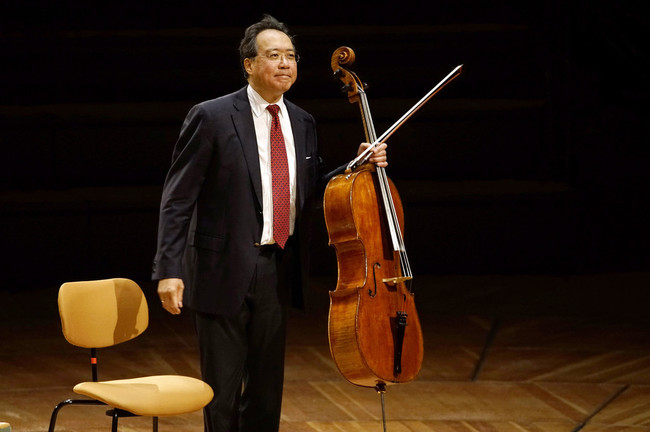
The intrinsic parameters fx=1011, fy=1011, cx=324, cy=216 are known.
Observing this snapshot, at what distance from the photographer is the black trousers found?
2643 millimetres

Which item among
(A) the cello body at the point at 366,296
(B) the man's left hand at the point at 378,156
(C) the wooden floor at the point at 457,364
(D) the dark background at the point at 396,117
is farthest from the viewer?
(D) the dark background at the point at 396,117

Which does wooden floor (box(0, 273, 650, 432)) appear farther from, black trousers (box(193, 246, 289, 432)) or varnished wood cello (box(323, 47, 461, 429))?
varnished wood cello (box(323, 47, 461, 429))

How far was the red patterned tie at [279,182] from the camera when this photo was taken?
8.67ft

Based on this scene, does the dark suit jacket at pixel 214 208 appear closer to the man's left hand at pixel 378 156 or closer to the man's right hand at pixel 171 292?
the man's right hand at pixel 171 292

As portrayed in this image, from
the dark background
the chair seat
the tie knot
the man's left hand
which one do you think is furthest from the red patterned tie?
the dark background

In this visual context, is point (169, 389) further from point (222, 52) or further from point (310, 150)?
point (222, 52)

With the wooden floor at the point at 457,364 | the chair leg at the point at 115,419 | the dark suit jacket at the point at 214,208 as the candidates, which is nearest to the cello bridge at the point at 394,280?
the dark suit jacket at the point at 214,208

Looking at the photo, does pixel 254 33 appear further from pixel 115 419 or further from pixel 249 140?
pixel 115 419

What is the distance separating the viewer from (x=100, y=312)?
9.25 feet

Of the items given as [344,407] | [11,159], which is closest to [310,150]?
[344,407]

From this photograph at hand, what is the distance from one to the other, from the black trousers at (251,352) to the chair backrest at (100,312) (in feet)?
0.92

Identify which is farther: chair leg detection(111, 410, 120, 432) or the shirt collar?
the shirt collar

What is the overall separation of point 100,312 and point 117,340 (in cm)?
10

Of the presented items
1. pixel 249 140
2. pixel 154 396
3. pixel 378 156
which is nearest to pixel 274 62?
pixel 249 140
